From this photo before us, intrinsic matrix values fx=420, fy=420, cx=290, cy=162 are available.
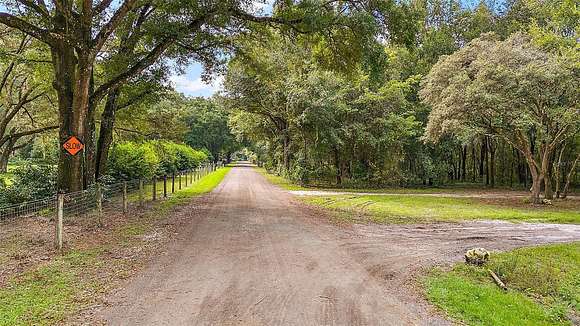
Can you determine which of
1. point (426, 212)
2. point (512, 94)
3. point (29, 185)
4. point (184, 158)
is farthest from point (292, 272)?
point (184, 158)

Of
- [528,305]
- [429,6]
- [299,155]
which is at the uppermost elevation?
[429,6]

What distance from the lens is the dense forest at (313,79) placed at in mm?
12234

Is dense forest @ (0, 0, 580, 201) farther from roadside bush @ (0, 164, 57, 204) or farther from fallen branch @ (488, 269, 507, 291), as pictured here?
fallen branch @ (488, 269, 507, 291)

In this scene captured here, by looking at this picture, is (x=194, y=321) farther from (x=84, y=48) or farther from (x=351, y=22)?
(x=351, y=22)

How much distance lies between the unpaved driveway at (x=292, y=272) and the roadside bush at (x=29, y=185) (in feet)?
21.4

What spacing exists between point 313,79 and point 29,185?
14.7 m

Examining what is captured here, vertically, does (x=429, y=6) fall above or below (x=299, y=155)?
above

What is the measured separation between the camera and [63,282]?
5.66 meters

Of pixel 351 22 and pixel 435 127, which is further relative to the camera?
pixel 435 127

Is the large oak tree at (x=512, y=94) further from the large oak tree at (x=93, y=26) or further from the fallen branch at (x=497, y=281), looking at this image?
the fallen branch at (x=497, y=281)

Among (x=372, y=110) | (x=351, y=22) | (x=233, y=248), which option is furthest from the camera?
(x=372, y=110)

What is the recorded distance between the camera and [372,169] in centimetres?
2756

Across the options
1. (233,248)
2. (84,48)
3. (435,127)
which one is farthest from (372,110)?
(233,248)

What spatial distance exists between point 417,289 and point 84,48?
1022cm
